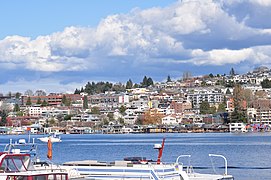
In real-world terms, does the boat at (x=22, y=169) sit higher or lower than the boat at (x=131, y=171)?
higher

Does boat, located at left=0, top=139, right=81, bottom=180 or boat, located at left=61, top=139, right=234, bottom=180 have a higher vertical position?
boat, located at left=0, top=139, right=81, bottom=180

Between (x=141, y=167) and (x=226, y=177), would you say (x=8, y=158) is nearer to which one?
(x=141, y=167)

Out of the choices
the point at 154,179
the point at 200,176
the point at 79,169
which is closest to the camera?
the point at 154,179

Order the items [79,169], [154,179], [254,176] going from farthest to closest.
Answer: [254,176]
[79,169]
[154,179]

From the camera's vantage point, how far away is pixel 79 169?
95.3ft

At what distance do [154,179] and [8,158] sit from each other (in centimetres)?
528

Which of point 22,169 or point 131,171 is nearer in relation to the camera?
point 22,169

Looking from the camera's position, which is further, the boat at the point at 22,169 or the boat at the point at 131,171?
the boat at the point at 131,171

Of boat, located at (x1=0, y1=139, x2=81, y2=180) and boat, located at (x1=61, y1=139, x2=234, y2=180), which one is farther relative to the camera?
boat, located at (x1=61, y1=139, x2=234, y2=180)

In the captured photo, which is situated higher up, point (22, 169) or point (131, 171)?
point (22, 169)

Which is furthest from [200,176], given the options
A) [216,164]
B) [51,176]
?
[216,164]

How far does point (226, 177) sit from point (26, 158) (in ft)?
30.4

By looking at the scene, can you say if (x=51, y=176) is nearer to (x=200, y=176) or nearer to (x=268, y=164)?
(x=200, y=176)

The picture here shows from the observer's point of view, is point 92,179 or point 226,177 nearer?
point 92,179
